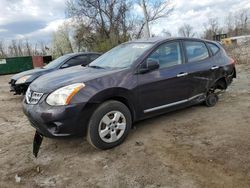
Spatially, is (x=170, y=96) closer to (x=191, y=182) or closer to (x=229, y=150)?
(x=229, y=150)

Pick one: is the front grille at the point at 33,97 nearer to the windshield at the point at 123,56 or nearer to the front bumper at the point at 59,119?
the front bumper at the point at 59,119

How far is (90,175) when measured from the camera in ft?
10.5

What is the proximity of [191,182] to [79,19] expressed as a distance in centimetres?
3053

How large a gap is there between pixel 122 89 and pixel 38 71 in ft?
15.6

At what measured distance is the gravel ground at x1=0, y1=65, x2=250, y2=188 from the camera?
3.00 meters

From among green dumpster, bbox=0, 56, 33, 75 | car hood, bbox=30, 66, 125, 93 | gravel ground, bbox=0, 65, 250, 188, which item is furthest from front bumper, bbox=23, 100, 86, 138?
green dumpster, bbox=0, 56, 33, 75

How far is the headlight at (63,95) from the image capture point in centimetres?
348

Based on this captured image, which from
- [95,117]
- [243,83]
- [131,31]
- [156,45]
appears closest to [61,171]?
[95,117]

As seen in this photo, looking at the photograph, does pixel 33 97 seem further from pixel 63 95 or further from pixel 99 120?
pixel 99 120

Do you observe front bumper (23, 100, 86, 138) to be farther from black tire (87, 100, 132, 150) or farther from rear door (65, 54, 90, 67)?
rear door (65, 54, 90, 67)

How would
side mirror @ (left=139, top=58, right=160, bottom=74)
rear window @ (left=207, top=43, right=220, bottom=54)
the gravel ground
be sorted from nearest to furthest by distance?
the gravel ground
side mirror @ (left=139, top=58, right=160, bottom=74)
rear window @ (left=207, top=43, right=220, bottom=54)

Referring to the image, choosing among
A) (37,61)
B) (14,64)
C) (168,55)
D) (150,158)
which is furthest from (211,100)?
(37,61)

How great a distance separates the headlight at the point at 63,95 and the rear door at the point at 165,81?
1.07 m

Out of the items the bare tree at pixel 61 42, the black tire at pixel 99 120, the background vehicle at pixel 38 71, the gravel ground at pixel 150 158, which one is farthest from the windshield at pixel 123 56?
the bare tree at pixel 61 42
